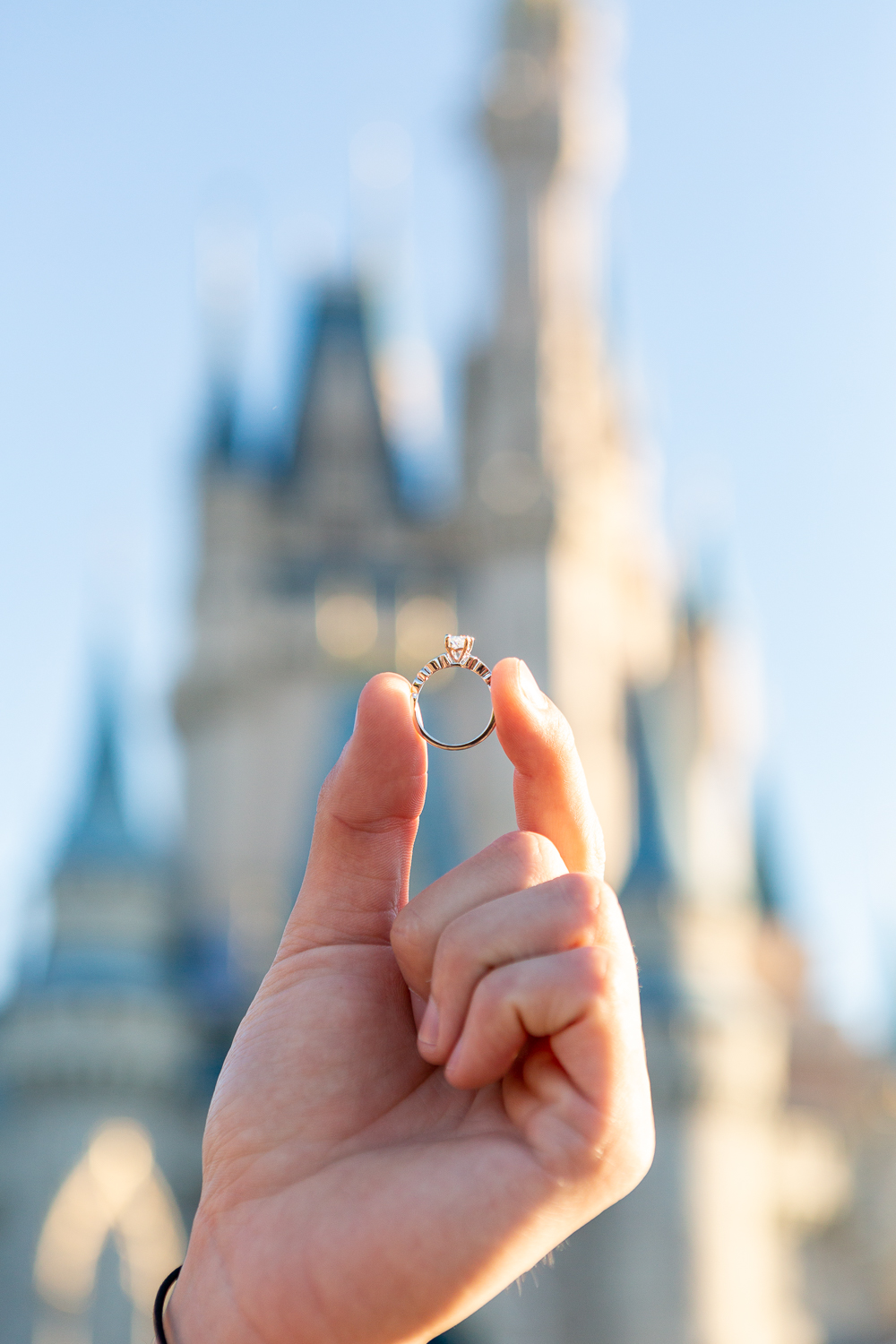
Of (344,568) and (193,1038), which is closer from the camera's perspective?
(193,1038)

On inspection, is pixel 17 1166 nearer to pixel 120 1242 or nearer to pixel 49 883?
pixel 120 1242

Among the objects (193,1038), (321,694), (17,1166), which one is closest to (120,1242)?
(17,1166)

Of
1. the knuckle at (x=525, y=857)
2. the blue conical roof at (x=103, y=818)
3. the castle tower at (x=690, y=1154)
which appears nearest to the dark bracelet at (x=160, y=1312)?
the knuckle at (x=525, y=857)

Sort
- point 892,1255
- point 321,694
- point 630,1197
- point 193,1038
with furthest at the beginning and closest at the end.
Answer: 1. point 321,694
2. point 892,1255
3. point 193,1038
4. point 630,1197

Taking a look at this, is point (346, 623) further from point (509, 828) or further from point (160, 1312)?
point (160, 1312)

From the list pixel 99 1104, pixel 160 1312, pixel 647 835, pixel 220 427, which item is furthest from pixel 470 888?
pixel 220 427

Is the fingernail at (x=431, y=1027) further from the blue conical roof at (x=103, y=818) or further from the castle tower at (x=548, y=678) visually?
the blue conical roof at (x=103, y=818)
